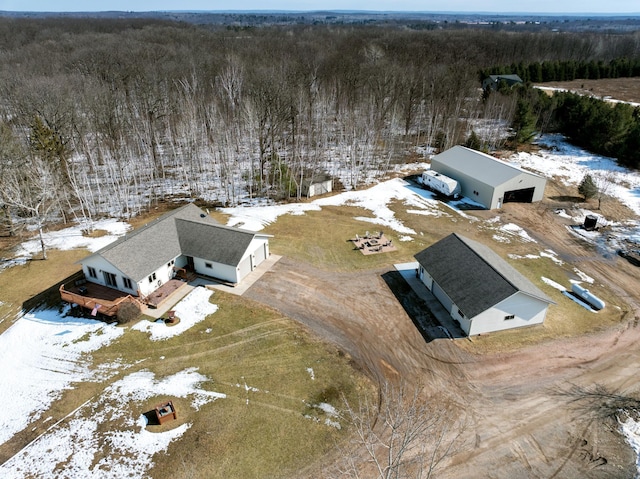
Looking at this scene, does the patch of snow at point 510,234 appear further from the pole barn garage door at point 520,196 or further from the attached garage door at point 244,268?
the attached garage door at point 244,268

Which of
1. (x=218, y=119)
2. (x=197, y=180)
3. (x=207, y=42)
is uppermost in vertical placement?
(x=207, y=42)

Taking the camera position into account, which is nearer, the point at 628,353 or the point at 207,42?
the point at 628,353

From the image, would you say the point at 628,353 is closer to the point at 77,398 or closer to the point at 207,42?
the point at 77,398

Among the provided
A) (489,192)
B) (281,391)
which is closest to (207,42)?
(489,192)

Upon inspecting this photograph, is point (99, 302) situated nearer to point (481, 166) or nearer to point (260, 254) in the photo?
point (260, 254)

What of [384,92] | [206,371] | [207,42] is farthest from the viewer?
[207,42]

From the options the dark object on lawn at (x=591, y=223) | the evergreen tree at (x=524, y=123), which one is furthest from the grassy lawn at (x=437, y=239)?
the evergreen tree at (x=524, y=123)

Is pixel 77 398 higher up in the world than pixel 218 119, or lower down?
lower down
